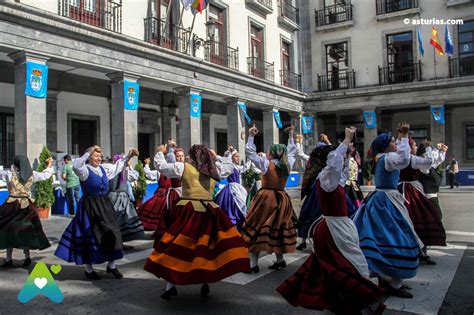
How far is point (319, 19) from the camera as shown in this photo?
26.1m

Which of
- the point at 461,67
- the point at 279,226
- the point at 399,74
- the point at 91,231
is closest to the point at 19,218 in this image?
the point at 91,231

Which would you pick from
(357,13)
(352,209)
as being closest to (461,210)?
(352,209)

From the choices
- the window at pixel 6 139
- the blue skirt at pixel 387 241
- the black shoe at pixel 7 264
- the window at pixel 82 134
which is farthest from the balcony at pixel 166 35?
the blue skirt at pixel 387 241

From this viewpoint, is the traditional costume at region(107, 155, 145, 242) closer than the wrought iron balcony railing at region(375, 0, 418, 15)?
Yes

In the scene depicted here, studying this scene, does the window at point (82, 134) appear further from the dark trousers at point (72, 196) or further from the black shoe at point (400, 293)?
the black shoe at point (400, 293)

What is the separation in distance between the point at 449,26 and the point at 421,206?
20.2 metres

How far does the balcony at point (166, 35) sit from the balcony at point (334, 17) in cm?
1215

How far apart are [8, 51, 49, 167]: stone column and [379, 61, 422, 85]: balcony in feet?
61.5

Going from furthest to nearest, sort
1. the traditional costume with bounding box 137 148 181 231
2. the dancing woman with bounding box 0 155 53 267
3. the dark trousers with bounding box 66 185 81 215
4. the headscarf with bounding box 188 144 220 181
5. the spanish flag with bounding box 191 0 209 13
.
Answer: the spanish flag with bounding box 191 0 209 13, the dark trousers with bounding box 66 185 81 215, the traditional costume with bounding box 137 148 181 231, the dancing woman with bounding box 0 155 53 267, the headscarf with bounding box 188 144 220 181

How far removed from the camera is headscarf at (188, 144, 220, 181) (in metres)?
4.98

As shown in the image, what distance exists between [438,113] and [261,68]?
9.49 m

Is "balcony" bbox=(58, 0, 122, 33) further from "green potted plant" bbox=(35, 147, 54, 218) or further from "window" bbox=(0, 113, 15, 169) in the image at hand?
"green potted plant" bbox=(35, 147, 54, 218)

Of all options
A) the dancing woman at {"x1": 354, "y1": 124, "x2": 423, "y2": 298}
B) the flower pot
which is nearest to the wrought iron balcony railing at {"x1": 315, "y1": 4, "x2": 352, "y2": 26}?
the flower pot

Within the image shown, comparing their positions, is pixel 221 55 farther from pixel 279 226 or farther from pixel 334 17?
pixel 279 226
